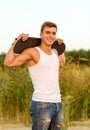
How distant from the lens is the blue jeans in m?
3.61

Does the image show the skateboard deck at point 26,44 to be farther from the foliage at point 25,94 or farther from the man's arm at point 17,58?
the foliage at point 25,94

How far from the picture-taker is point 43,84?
361 cm

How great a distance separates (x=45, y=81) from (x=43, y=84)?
31mm

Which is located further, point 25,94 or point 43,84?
point 25,94

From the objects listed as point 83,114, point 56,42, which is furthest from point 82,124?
point 56,42

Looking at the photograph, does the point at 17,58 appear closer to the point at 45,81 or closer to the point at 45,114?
the point at 45,81

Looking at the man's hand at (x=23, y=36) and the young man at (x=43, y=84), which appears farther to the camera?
the man's hand at (x=23, y=36)

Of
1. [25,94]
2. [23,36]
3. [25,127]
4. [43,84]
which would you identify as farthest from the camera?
[25,94]

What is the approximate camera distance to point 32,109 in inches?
144

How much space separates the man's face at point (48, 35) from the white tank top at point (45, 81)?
14 centimetres

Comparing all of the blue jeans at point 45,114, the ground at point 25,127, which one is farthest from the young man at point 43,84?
the ground at point 25,127

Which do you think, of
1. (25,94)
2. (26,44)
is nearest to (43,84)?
(26,44)

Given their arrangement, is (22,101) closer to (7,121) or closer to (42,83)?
(7,121)

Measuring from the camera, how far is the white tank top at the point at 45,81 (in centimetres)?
361
